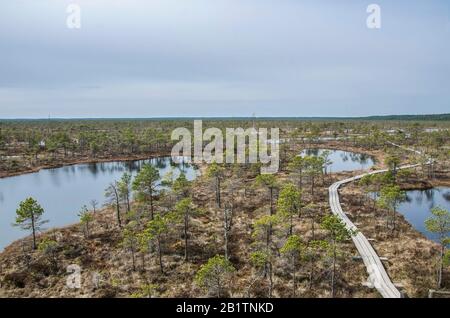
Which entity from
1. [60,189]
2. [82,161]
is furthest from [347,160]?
[82,161]

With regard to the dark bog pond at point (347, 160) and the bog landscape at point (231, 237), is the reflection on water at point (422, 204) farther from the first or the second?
the dark bog pond at point (347, 160)

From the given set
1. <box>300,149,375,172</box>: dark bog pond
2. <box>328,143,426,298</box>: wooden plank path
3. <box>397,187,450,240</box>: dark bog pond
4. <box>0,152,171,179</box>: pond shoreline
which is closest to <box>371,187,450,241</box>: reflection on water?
<box>397,187,450,240</box>: dark bog pond

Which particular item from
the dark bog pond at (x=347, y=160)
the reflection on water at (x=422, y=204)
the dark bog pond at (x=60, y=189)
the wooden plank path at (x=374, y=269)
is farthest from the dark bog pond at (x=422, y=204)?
the dark bog pond at (x=60, y=189)

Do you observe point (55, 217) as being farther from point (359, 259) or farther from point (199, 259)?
point (359, 259)

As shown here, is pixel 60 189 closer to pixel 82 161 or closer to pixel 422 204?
pixel 82 161
